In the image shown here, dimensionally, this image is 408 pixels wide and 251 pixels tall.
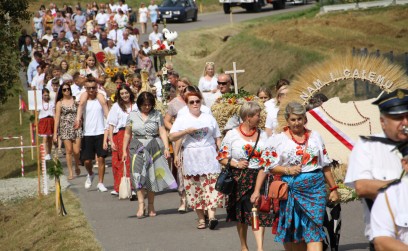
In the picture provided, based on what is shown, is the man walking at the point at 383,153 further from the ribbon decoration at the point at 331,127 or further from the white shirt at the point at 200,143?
the white shirt at the point at 200,143

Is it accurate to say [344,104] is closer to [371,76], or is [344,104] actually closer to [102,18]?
[371,76]

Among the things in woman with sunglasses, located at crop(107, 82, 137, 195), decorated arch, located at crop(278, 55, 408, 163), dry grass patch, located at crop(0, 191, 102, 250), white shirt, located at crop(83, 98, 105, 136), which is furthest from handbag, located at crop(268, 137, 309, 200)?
white shirt, located at crop(83, 98, 105, 136)

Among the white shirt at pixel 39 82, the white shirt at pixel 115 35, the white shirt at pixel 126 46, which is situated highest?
the white shirt at pixel 115 35

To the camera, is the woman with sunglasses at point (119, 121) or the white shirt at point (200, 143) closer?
the white shirt at point (200, 143)

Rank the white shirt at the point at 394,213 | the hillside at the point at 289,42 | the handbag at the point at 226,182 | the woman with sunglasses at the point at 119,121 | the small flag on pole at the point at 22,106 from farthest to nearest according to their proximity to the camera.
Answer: the hillside at the point at 289,42
the small flag on pole at the point at 22,106
the woman with sunglasses at the point at 119,121
the handbag at the point at 226,182
the white shirt at the point at 394,213

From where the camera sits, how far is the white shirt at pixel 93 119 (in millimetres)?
18016

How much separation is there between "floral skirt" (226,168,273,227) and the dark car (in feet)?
129

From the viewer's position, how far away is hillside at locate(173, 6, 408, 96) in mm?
34438

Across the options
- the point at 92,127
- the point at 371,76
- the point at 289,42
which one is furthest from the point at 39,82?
the point at 371,76

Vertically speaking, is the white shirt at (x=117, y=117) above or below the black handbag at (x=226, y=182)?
above

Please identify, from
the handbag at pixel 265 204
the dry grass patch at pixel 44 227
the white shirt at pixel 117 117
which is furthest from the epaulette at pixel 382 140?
the white shirt at pixel 117 117

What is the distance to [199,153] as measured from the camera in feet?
43.5

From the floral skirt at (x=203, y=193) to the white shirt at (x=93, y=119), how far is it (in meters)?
4.88

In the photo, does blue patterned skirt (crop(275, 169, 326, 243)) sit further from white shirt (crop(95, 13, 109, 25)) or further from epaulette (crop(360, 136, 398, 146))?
white shirt (crop(95, 13, 109, 25))
